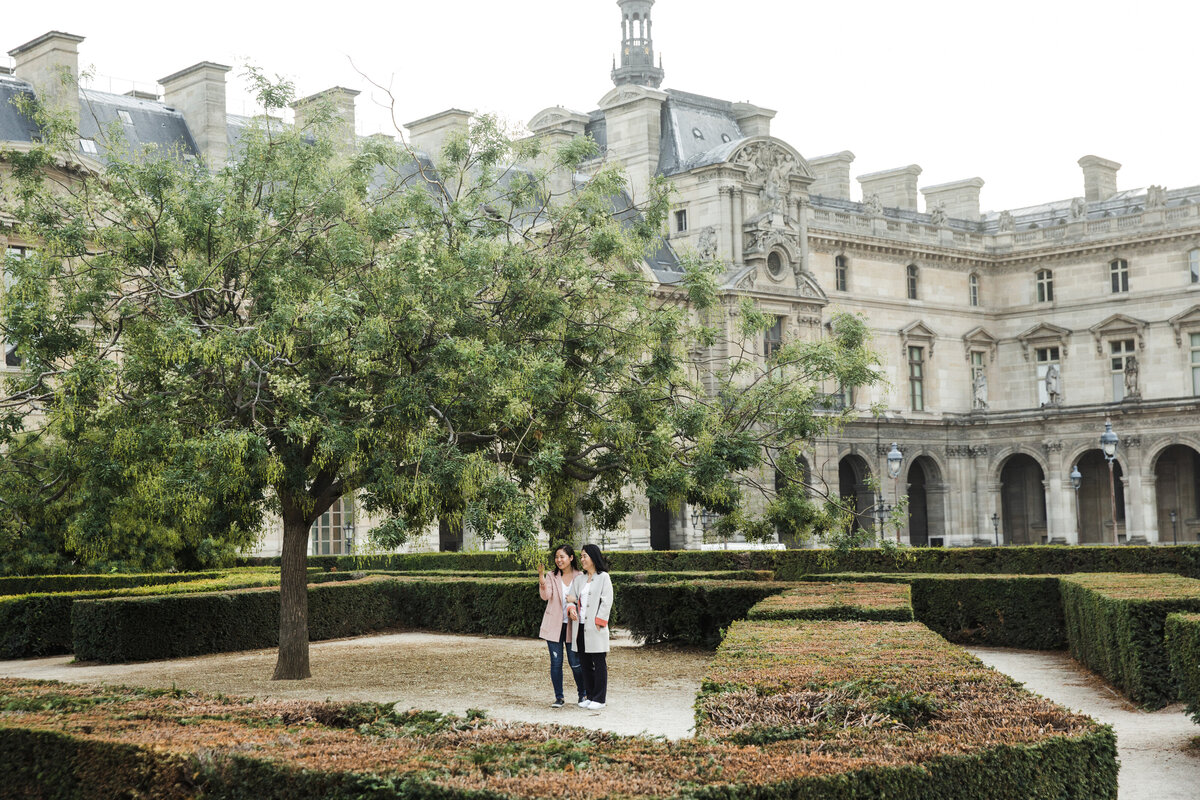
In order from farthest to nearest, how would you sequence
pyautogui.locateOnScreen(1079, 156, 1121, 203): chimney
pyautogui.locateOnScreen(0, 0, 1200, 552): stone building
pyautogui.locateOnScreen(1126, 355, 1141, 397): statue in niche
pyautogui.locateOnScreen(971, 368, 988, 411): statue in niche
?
pyautogui.locateOnScreen(1079, 156, 1121, 203): chimney < pyautogui.locateOnScreen(971, 368, 988, 411): statue in niche < pyautogui.locateOnScreen(1126, 355, 1141, 397): statue in niche < pyautogui.locateOnScreen(0, 0, 1200, 552): stone building

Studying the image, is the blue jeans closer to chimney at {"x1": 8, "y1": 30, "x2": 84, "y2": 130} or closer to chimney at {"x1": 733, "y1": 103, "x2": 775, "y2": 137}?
chimney at {"x1": 8, "y1": 30, "x2": 84, "y2": 130}

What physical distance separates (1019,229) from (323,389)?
54569 millimetres

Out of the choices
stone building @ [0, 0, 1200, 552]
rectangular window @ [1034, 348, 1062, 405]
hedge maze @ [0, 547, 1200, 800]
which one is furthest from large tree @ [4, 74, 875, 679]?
rectangular window @ [1034, 348, 1062, 405]

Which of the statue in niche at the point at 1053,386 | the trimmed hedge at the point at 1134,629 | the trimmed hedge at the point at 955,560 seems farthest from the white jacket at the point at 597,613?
the statue in niche at the point at 1053,386

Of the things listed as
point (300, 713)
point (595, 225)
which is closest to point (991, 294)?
point (595, 225)

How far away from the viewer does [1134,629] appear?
47.7ft

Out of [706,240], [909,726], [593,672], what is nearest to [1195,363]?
[706,240]

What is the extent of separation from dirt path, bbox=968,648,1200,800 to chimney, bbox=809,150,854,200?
4368cm

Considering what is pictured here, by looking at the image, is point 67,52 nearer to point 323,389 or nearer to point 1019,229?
point 323,389

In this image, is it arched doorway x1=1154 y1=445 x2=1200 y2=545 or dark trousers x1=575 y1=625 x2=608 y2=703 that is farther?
arched doorway x1=1154 y1=445 x2=1200 y2=545

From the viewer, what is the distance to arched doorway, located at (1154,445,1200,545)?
5591 cm

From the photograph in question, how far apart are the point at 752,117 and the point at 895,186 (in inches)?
417

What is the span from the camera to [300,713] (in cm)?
852

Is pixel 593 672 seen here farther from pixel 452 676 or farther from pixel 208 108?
pixel 208 108
